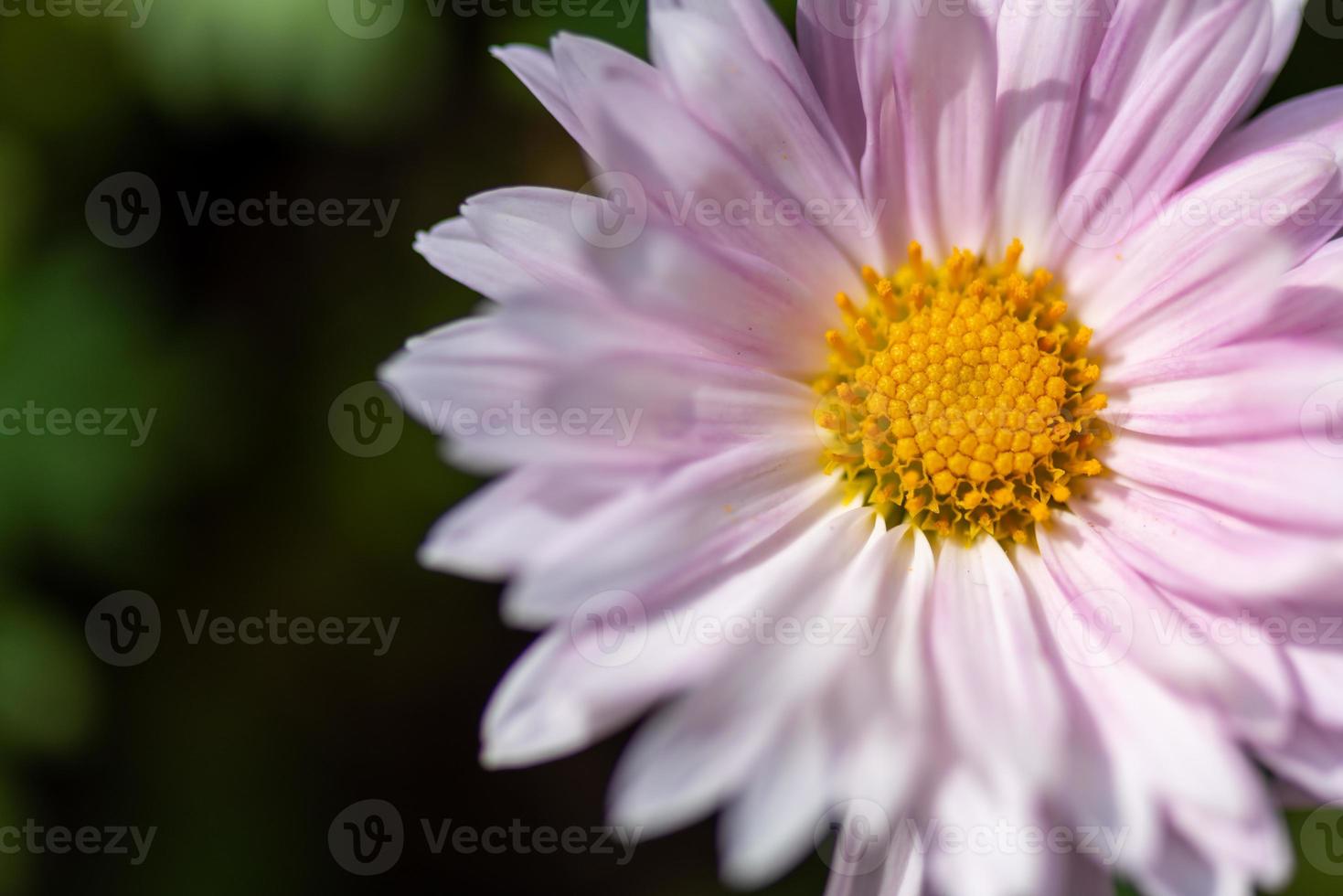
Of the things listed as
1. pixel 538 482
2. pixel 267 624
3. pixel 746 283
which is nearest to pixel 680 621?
pixel 538 482

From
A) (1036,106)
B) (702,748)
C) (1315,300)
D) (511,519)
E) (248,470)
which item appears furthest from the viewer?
(248,470)

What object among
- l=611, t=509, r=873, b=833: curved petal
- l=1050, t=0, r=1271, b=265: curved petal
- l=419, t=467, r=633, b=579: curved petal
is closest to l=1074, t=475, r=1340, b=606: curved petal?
l=1050, t=0, r=1271, b=265: curved petal

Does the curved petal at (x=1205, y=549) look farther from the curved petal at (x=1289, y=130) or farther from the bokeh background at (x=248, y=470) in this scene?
the bokeh background at (x=248, y=470)

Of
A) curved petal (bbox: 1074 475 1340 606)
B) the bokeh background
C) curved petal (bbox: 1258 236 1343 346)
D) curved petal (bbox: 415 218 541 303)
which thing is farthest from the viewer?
the bokeh background

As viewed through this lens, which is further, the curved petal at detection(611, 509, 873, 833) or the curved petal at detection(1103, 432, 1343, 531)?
the curved petal at detection(1103, 432, 1343, 531)

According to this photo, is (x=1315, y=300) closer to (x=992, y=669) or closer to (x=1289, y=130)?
(x=1289, y=130)

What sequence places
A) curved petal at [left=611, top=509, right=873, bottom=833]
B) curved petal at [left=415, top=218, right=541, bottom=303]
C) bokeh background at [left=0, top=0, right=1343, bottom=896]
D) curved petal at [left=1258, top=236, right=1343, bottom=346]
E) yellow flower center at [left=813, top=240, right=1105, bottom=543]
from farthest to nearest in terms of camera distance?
bokeh background at [left=0, top=0, right=1343, bottom=896] < yellow flower center at [left=813, top=240, right=1105, bottom=543] < curved petal at [left=415, top=218, right=541, bottom=303] < curved petal at [left=1258, top=236, right=1343, bottom=346] < curved petal at [left=611, top=509, right=873, bottom=833]

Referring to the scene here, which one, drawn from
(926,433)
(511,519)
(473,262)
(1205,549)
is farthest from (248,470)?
(1205,549)

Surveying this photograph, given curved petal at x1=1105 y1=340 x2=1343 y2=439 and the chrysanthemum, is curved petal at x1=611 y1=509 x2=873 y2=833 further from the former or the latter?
curved petal at x1=1105 y1=340 x2=1343 y2=439
